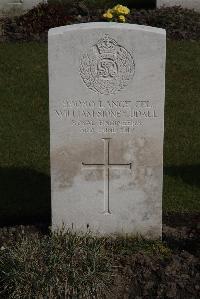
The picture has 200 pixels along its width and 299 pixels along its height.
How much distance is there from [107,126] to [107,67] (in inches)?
20.5

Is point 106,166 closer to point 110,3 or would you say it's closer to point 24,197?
point 24,197

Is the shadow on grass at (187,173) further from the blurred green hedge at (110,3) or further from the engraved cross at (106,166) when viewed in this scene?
the blurred green hedge at (110,3)

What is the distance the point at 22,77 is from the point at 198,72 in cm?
283

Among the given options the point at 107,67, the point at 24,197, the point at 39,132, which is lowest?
the point at 24,197

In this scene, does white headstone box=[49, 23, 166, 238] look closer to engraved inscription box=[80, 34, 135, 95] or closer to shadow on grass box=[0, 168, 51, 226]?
engraved inscription box=[80, 34, 135, 95]

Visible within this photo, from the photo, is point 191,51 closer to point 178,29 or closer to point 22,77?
point 178,29

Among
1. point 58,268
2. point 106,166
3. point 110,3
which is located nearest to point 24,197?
point 106,166

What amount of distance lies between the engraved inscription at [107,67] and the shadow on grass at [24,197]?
1644mm

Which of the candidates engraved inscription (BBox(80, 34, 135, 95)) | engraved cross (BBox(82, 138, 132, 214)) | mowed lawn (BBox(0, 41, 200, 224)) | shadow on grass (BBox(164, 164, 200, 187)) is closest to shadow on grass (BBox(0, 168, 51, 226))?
mowed lawn (BBox(0, 41, 200, 224))

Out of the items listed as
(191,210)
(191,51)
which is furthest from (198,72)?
(191,210)

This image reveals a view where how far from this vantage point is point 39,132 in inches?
376

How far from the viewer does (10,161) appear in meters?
8.62

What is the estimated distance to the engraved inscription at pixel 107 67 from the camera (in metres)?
6.05

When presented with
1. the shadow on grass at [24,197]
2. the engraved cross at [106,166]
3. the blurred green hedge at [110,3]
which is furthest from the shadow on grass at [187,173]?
the blurred green hedge at [110,3]
